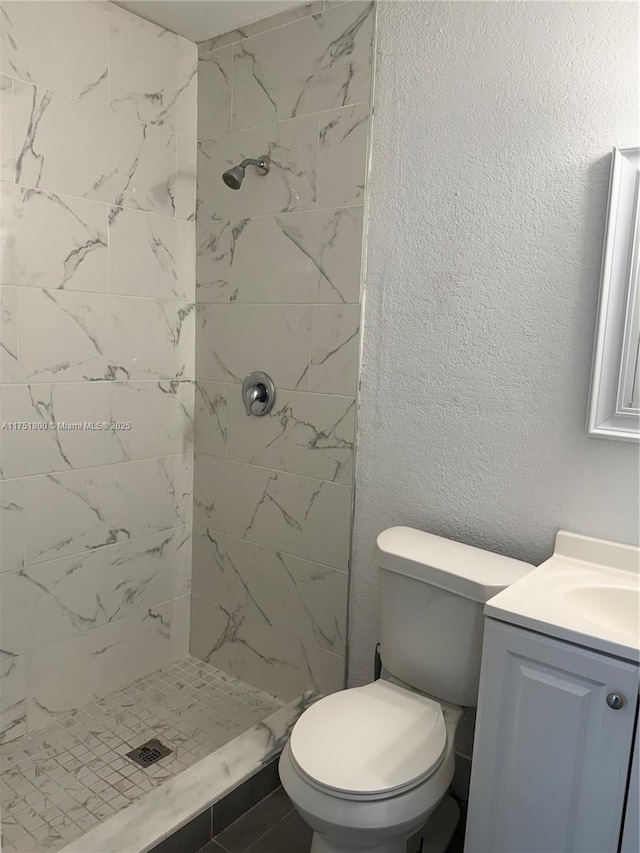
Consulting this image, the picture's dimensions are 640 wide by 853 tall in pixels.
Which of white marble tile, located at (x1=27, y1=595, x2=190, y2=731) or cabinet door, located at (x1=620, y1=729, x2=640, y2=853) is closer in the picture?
cabinet door, located at (x1=620, y1=729, x2=640, y2=853)

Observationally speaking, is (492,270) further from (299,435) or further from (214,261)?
(214,261)

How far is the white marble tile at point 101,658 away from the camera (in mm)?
2178

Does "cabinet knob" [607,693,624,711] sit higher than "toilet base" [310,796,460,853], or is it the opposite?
"cabinet knob" [607,693,624,711]

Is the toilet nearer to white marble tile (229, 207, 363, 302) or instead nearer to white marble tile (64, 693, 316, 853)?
white marble tile (64, 693, 316, 853)

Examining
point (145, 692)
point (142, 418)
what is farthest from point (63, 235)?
point (145, 692)

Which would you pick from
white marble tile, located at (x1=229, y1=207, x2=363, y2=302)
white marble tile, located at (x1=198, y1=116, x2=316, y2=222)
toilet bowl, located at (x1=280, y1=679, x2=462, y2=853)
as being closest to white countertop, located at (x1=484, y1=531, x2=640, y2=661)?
toilet bowl, located at (x1=280, y1=679, x2=462, y2=853)

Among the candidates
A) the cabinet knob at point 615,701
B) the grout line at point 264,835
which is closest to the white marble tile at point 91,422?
the grout line at point 264,835

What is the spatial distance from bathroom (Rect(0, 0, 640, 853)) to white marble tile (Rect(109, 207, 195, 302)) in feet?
0.04

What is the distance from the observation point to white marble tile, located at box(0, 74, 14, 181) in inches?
75.0

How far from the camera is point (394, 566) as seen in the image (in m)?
1.76

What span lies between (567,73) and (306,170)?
83 centimetres

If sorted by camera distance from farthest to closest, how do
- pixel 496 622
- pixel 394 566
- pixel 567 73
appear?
pixel 394 566, pixel 567 73, pixel 496 622

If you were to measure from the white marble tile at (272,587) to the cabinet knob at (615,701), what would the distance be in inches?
40.4

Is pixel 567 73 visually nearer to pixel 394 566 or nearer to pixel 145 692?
pixel 394 566
